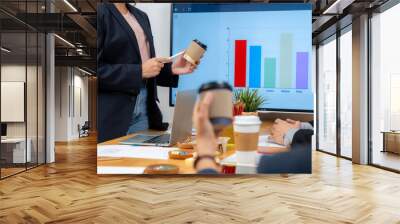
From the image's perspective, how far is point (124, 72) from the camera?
3.02 meters

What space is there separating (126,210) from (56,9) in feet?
16.8

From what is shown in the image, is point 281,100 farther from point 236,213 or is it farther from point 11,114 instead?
point 11,114

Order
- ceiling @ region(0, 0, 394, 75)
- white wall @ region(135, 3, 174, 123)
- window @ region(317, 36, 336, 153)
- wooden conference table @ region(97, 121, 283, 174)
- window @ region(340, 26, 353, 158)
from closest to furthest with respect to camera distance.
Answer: wooden conference table @ region(97, 121, 283, 174), white wall @ region(135, 3, 174, 123), ceiling @ region(0, 0, 394, 75), window @ region(340, 26, 353, 158), window @ region(317, 36, 336, 153)

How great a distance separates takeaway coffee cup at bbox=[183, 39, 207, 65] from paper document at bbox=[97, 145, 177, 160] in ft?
2.38

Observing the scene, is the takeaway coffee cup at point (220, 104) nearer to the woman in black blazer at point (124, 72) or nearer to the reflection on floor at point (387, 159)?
the woman in black blazer at point (124, 72)

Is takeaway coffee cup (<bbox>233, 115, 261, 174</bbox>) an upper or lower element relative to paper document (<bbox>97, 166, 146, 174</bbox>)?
upper

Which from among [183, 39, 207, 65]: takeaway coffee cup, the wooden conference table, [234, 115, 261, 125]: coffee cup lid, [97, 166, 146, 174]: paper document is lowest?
[97, 166, 146, 174]: paper document

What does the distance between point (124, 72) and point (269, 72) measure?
3.71 ft

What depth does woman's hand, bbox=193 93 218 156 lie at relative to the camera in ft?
8.80

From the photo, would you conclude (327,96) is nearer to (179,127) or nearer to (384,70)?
(384,70)

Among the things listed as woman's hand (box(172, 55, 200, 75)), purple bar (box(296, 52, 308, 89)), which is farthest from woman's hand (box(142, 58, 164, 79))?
purple bar (box(296, 52, 308, 89))

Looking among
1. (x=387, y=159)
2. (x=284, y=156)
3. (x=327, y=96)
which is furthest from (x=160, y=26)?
(x=327, y=96)

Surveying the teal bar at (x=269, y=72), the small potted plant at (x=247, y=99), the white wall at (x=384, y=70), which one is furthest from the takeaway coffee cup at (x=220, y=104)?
the white wall at (x=384, y=70)

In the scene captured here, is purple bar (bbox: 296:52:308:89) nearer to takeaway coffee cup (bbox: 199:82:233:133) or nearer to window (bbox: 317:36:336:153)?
takeaway coffee cup (bbox: 199:82:233:133)
